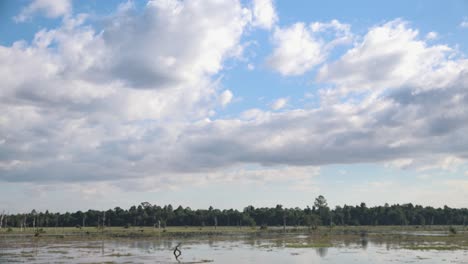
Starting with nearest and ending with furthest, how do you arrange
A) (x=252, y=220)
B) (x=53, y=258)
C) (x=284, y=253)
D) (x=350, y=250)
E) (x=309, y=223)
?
(x=53, y=258) → (x=284, y=253) → (x=350, y=250) → (x=309, y=223) → (x=252, y=220)

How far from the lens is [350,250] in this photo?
2515 inches

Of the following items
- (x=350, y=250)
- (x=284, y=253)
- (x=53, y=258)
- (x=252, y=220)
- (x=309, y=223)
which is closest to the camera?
(x=53, y=258)

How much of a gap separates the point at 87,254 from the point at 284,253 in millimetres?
23512

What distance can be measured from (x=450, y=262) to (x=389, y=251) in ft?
45.6

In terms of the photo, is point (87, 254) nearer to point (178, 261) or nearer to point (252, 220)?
point (178, 261)

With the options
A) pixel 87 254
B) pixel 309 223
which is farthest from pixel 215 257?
pixel 309 223

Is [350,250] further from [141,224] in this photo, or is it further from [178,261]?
[141,224]

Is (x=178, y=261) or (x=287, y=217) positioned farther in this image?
(x=287, y=217)

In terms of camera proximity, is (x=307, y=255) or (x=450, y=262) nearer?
(x=450, y=262)

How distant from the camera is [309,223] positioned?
171 metres

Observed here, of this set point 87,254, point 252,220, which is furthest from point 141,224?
point 87,254

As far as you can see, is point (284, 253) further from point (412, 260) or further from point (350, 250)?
point (412, 260)

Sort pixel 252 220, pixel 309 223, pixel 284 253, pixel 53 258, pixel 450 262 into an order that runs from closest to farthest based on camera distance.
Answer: pixel 450 262 < pixel 53 258 < pixel 284 253 < pixel 309 223 < pixel 252 220

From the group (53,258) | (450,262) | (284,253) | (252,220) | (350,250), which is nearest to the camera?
(450,262)
